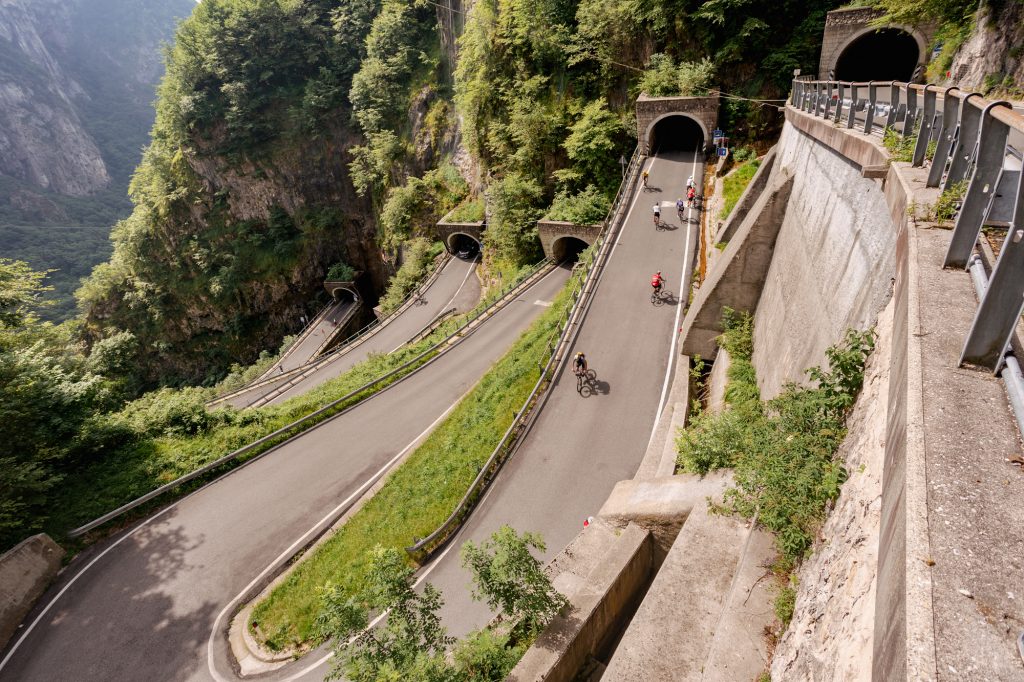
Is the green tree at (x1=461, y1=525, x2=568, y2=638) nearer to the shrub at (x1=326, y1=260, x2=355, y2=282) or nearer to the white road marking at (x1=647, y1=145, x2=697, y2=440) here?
the white road marking at (x1=647, y1=145, x2=697, y2=440)

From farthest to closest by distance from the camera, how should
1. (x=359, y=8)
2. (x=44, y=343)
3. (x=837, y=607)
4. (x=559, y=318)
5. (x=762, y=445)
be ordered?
1. (x=359, y=8)
2. (x=559, y=318)
3. (x=44, y=343)
4. (x=762, y=445)
5. (x=837, y=607)

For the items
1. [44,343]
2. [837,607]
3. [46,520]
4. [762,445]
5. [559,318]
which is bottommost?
[46,520]

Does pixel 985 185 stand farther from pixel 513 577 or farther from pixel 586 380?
pixel 586 380

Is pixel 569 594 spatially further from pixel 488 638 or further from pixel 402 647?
pixel 402 647

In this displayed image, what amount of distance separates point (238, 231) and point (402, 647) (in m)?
47.1

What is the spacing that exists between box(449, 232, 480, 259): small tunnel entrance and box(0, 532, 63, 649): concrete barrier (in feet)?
91.8

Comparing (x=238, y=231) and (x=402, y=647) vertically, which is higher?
(x=402, y=647)

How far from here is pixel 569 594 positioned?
794cm

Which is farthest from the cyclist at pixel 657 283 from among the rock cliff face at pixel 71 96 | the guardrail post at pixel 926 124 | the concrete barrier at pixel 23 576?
the rock cliff face at pixel 71 96

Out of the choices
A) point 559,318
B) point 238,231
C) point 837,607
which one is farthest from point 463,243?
point 837,607

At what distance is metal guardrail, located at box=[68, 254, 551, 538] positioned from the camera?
43.8 feet

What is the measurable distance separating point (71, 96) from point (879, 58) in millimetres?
183966

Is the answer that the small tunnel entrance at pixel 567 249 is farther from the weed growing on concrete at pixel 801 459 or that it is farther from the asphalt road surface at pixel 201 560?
the weed growing on concrete at pixel 801 459

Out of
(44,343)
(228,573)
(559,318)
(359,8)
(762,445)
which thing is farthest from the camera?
(359,8)
